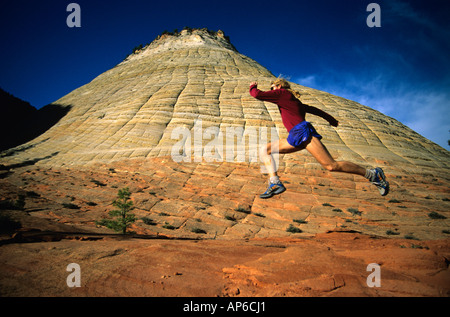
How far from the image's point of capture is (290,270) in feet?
10.2

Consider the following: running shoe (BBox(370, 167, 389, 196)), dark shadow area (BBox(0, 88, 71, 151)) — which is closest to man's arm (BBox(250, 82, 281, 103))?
running shoe (BBox(370, 167, 389, 196))

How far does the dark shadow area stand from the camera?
37.0m

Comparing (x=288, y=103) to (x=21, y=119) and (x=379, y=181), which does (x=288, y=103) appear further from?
(x=21, y=119)

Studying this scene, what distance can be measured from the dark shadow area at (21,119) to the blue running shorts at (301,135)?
4337cm

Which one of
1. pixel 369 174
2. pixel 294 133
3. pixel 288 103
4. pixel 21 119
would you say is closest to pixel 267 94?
pixel 288 103

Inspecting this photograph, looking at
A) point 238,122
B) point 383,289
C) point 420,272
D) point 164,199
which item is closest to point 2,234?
point 383,289

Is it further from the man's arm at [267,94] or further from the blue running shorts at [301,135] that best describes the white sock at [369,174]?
the man's arm at [267,94]

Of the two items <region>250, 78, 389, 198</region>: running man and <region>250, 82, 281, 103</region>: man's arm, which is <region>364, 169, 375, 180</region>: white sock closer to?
<region>250, 78, 389, 198</region>: running man

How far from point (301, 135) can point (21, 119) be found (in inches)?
2317

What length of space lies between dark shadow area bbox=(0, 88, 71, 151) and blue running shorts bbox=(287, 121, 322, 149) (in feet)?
142

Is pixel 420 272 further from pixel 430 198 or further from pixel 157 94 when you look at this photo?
pixel 157 94

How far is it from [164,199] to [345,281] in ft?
40.5
